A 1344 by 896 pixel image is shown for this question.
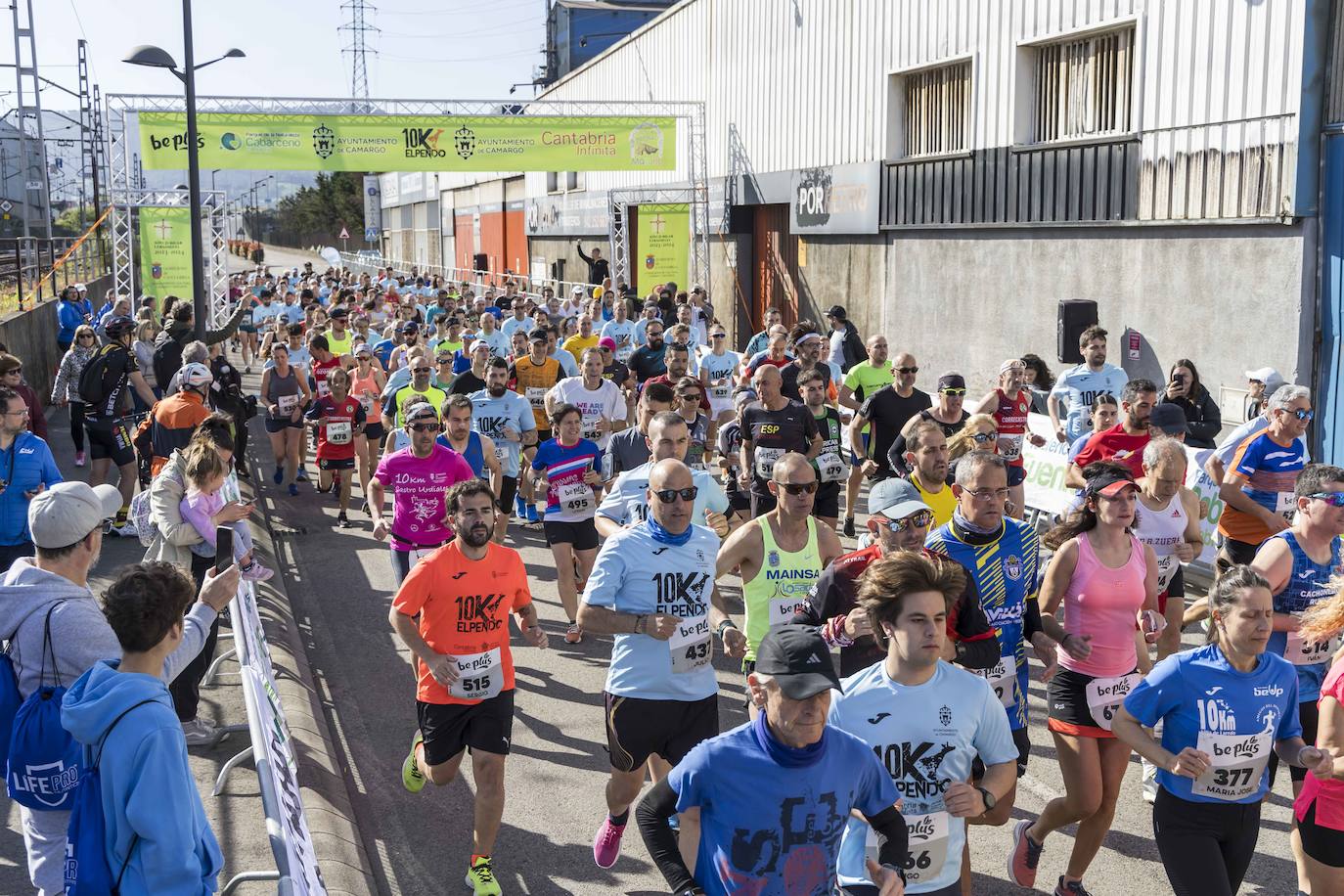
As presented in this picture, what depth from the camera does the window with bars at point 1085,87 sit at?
16.8 meters

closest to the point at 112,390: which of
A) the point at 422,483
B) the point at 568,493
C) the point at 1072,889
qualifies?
the point at 568,493

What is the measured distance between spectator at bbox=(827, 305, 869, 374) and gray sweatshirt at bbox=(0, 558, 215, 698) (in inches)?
515

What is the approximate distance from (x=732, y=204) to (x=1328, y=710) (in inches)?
1021

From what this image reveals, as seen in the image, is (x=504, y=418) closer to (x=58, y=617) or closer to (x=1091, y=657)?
(x=1091, y=657)

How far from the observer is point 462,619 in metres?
6.01

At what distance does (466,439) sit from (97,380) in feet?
16.1

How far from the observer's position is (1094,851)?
560 cm

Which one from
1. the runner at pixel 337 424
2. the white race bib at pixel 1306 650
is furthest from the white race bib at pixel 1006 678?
the runner at pixel 337 424

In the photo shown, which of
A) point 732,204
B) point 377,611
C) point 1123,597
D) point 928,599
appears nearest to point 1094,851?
point 1123,597

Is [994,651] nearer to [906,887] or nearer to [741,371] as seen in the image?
[906,887]

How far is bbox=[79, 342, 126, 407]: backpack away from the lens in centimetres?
1234

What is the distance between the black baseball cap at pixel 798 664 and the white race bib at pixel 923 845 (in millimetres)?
795

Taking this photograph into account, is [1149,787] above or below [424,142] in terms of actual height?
below

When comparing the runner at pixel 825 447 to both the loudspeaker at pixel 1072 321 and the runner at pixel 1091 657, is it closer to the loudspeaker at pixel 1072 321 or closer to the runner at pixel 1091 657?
the runner at pixel 1091 657
